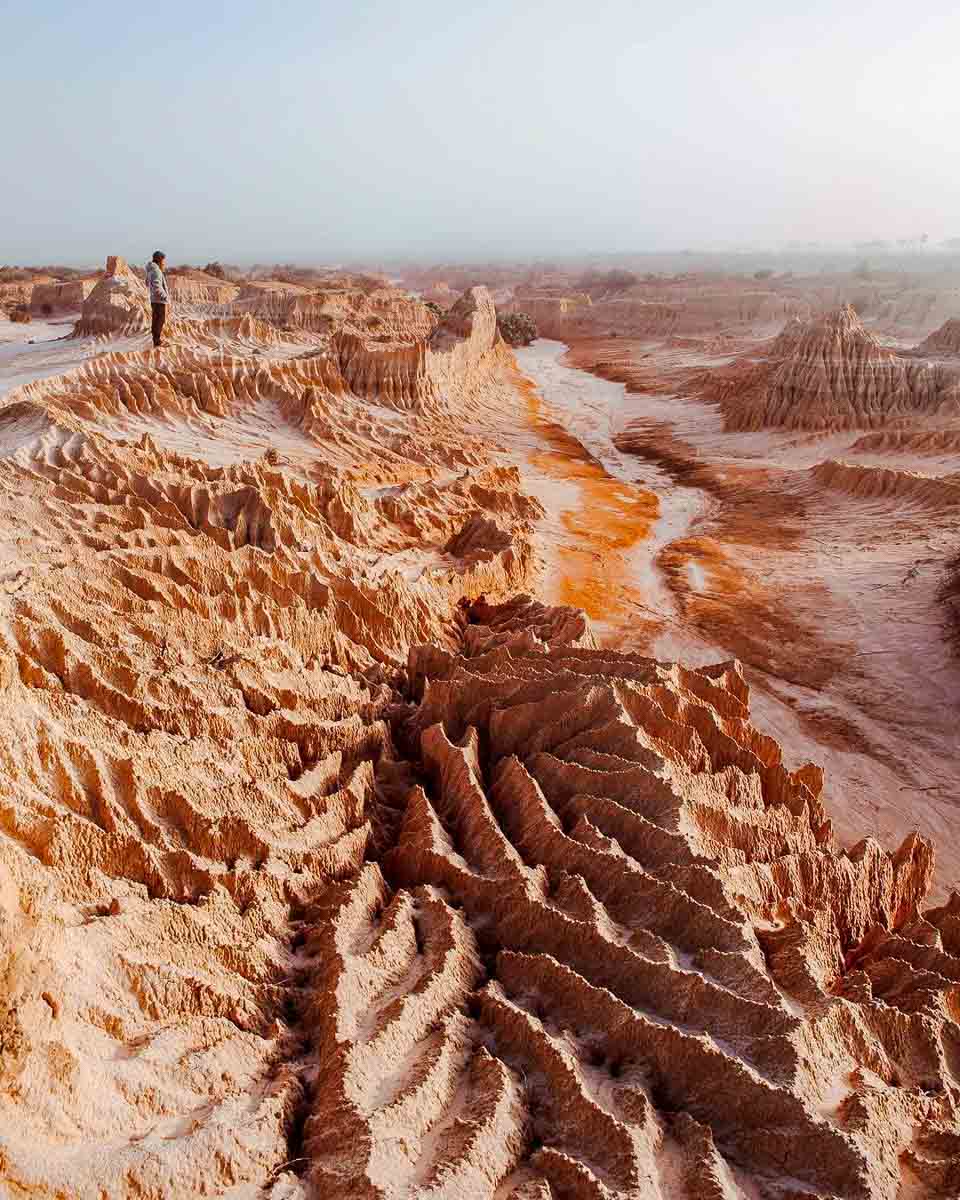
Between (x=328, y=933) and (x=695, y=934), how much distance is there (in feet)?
7.72

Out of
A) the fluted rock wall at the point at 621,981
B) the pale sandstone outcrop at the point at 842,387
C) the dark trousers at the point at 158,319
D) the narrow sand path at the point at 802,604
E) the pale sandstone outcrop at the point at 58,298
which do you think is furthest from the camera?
the pale sandstone outcrop at the point at 58,298

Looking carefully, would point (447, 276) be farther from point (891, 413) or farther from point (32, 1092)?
point (32, 1092)

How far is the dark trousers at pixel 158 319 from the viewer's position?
17.0m

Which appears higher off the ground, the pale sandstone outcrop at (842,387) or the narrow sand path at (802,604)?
the pale sandstone outcrop at (842,387)

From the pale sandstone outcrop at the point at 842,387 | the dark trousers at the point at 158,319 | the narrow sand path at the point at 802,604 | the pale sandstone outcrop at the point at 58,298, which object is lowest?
the narrow sand path at the point at 802,604

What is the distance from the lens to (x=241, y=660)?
24.1ft

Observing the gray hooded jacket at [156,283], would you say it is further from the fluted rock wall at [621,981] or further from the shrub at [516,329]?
the shrub at [516,329]

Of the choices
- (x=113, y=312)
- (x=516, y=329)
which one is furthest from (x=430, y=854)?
(x=516, y=329)

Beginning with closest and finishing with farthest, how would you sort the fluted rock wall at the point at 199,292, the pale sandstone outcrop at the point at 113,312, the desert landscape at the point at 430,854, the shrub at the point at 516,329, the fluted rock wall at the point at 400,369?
the desert landscape at the point at 430,854 → the pale sandstone outcrop at the point at 113,312 → the fluted rock wall at the point at 400,369 → the fluted rock wall at the point at 199,292 → the shrub at the point at 516,329

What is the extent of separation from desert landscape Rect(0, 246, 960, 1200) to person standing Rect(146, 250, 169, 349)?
1769mm

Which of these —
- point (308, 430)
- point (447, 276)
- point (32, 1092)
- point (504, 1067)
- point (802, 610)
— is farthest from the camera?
point (447, 276)

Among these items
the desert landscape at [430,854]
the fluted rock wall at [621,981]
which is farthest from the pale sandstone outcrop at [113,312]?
the fluted rock wall at [621,981]

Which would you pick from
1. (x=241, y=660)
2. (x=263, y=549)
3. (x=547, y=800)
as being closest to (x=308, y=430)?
(x=263, y=549)

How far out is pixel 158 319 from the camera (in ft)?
57.6
